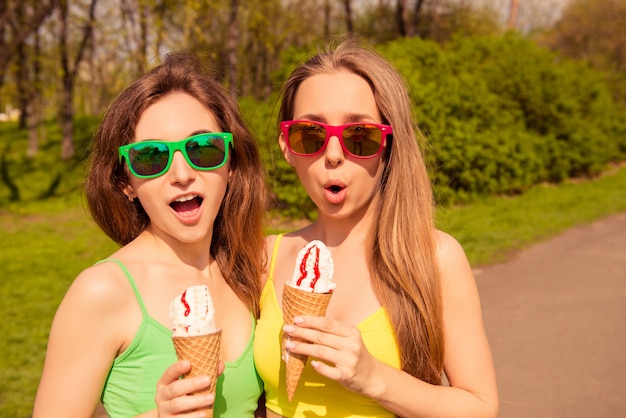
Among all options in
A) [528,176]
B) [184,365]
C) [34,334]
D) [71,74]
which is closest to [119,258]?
[184,365]

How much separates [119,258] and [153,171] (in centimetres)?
37

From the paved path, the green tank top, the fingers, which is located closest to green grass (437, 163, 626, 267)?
the paved path

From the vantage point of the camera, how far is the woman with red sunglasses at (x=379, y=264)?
2.26 m

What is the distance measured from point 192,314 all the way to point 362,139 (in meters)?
1.02

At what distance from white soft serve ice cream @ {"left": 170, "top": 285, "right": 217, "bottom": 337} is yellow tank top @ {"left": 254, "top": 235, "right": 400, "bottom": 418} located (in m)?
0.46

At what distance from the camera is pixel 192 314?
1.93 meters

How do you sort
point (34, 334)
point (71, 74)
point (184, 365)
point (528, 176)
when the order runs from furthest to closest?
point (71, 74), point (528, 176), point (34, 334), point (184, 365)

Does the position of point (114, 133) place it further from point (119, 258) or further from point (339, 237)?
point (339, 237)

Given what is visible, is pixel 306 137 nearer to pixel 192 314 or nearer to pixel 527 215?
pixel 192 314

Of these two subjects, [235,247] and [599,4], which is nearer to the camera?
[235,247]

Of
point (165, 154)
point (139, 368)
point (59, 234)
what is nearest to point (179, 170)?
point (165, 154)

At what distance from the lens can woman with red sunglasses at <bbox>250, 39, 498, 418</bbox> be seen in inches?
89.0

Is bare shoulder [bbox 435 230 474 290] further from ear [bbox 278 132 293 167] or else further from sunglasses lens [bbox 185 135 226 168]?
sunglasses lens [bbox 185 135 226 168]

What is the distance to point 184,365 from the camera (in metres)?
1.72
